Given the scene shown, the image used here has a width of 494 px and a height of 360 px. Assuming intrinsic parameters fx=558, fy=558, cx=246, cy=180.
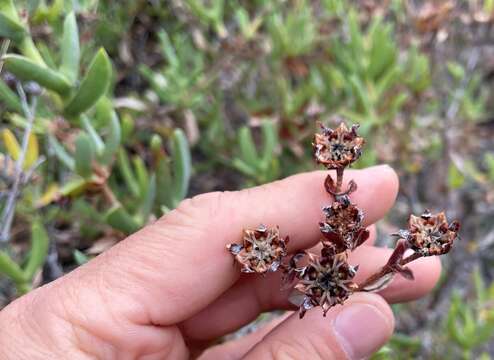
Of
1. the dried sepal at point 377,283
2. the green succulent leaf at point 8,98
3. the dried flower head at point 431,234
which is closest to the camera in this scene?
the dried flower head at point 431,234

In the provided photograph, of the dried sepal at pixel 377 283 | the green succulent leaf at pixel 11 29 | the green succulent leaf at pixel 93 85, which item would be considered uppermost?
the green succulent leaf at pixel 11 29

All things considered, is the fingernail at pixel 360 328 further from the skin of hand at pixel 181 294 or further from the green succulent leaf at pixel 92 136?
the green succulent leaf at pixel 92 136

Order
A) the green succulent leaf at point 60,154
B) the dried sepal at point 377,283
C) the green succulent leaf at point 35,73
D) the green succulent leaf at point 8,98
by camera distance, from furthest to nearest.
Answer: the green succulent leaf at point 60,154
the green succulent leaf at point 8,98
the green succulent leaf at point 35,73
the dried sepal at point 377,283

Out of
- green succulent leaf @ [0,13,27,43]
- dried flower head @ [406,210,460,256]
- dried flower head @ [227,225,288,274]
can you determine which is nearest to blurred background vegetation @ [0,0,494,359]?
green succulent leaf @ [0,13,27,43]

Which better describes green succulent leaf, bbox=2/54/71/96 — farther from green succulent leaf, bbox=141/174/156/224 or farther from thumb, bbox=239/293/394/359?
thumb, bbox=239/293/394/359

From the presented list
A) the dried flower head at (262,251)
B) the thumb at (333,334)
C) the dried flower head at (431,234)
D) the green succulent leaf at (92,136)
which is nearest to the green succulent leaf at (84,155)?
the green succulent leaf at (92,136)

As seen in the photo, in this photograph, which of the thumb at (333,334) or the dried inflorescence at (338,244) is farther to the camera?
the thumb at (333,334)

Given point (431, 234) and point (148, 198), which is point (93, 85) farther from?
point (431, 234)
